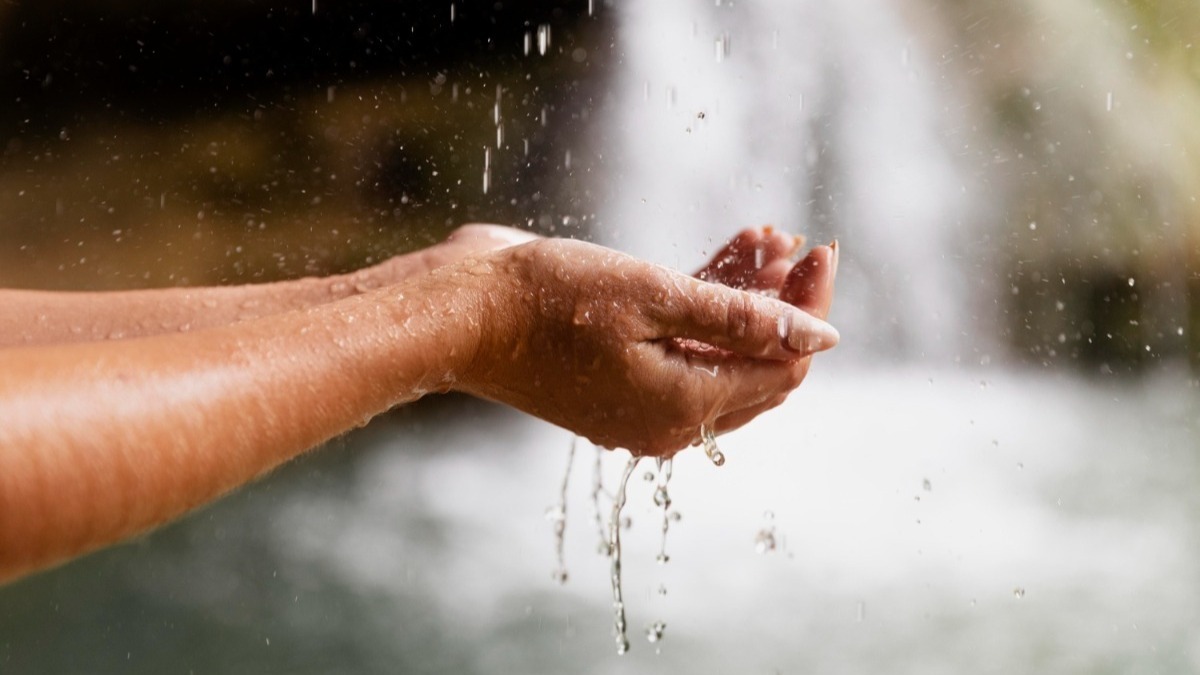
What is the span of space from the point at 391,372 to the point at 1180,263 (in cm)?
294

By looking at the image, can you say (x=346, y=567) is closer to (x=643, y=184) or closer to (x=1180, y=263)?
(x=643, y=184)

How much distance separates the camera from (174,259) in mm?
2348

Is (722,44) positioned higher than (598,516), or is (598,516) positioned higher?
(722,44)

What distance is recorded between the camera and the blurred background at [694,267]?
1.60 m

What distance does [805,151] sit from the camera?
2797 millimetres

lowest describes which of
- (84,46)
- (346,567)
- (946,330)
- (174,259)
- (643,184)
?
(346,567)

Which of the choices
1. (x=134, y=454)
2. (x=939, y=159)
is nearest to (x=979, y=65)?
(x=939, y=159)

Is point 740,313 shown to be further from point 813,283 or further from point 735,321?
point 813,283

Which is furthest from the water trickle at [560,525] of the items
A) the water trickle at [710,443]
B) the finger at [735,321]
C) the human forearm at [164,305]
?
the finger at [735,321]

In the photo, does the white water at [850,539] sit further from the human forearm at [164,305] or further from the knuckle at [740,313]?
the knuckle at [740,313]

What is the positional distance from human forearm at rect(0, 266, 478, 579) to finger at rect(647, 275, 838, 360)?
0.24 metres

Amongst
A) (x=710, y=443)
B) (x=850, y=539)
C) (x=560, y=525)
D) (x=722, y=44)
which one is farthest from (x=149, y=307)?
(x=722, y=44)

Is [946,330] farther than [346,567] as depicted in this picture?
Yes

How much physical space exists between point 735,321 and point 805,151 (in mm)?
2011
